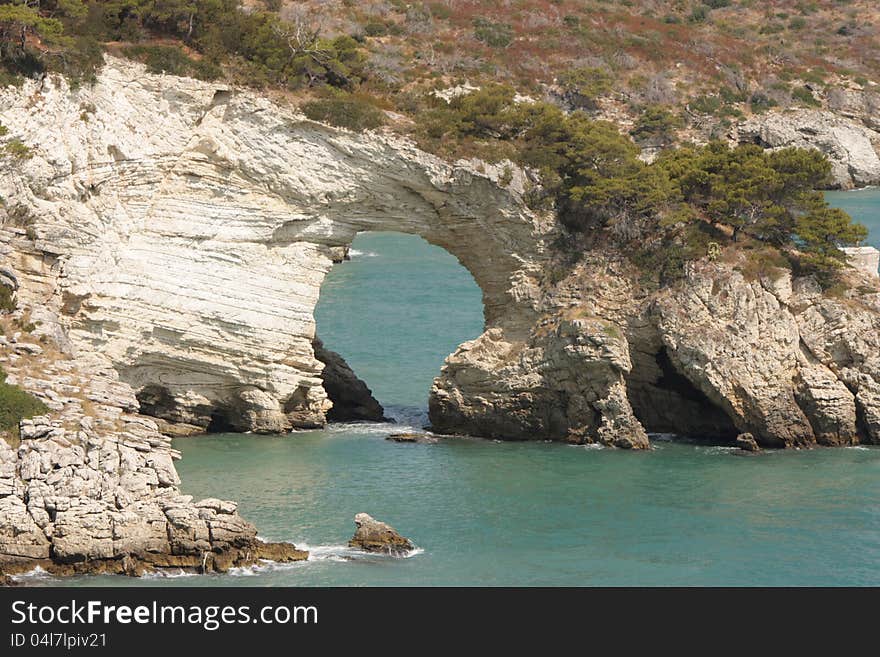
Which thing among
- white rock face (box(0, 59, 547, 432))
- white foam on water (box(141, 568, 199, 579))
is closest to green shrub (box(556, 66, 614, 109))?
white rock face (box(0, 59, 547, 432))

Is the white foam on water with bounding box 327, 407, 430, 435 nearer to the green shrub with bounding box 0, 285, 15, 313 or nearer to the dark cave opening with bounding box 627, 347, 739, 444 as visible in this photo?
the dark cave opening with bounding box 627, 347, 739, 444

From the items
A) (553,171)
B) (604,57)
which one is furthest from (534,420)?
(604,57)

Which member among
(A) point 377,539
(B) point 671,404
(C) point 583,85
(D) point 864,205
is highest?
(C) point 583,85

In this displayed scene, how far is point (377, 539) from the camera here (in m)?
33.1

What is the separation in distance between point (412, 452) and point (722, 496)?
968cm

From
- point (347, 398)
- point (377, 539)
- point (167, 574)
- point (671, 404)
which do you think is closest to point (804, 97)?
point (671, 404)

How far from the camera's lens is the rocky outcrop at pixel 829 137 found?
10362 centimetres

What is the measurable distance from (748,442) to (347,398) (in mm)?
13694

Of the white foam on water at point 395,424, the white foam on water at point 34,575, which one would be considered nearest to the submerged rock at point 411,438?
the white foam on water at point 395,424

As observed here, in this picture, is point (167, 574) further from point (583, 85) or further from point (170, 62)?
point (583, 85)

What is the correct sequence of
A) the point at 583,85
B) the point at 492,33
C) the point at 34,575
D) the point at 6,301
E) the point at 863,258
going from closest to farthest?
the point at 34,575
the point at 6,301
the point at 863,258
the point at 583,85
the point at 492,33

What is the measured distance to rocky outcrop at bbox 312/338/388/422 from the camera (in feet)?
163

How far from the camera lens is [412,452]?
4416 cm

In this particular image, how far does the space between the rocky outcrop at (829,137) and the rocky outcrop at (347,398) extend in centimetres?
5906
